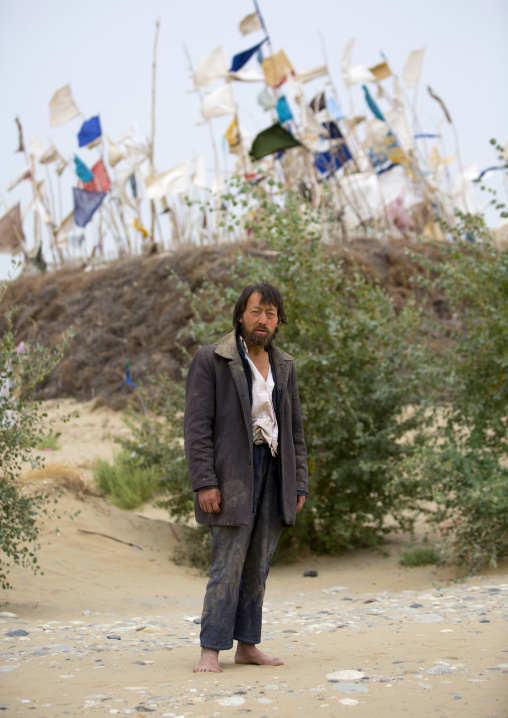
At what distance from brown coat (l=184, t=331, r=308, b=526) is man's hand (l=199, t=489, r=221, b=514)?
1.2 inches

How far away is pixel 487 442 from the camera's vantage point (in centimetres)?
634

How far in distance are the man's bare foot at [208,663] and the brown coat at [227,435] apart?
1.78ft

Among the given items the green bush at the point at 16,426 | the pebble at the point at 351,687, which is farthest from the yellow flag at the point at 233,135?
the pebble at the point at 351,687

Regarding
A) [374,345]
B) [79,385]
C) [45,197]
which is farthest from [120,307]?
[374,345]

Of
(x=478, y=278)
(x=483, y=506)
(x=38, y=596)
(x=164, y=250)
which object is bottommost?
(x=38, y=596)

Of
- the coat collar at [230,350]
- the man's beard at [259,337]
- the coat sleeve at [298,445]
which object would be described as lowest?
the coat sleeve at [298,445]

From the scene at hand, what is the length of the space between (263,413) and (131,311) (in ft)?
43.5

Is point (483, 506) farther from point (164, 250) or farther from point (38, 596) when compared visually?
point (164, 250)

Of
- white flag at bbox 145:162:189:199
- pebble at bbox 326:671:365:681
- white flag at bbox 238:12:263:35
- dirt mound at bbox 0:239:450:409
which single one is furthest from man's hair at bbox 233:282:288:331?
white flag at bbox 238:12:263:35

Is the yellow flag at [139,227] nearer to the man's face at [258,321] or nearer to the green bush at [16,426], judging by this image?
the green bush at [16,426]

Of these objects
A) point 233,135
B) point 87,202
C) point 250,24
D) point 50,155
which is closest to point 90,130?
point 87,202

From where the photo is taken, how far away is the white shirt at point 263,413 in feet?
10.2

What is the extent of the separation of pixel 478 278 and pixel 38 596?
15.3ft

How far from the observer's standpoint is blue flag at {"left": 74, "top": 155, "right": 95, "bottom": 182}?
58.0 ft
